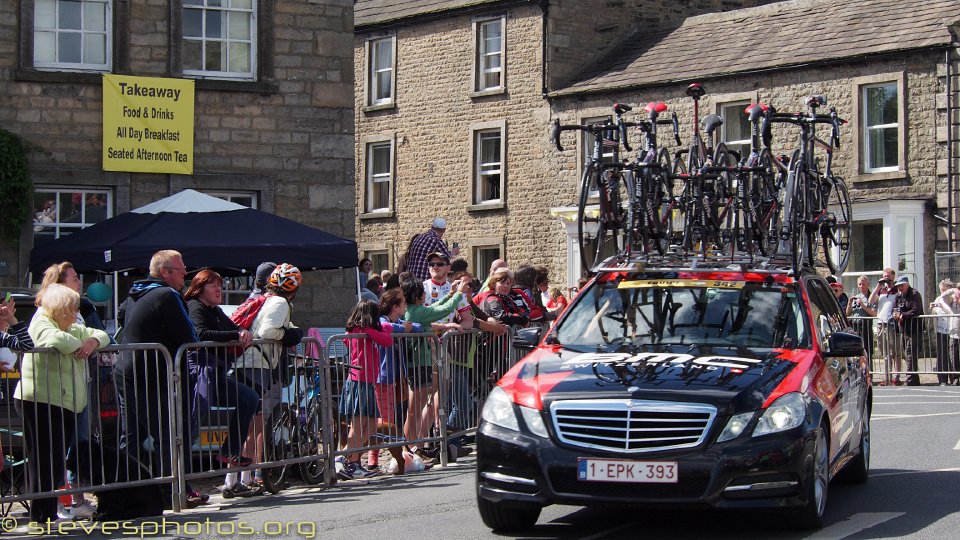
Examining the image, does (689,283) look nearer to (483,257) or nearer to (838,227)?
(838,227)

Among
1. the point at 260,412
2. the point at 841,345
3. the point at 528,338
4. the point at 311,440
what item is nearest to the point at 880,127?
the point at 311,440

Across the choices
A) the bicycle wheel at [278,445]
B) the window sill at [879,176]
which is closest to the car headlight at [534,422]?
the bicycle wheel at [278,445]

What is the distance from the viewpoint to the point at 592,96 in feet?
121

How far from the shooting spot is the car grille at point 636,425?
27.4ft

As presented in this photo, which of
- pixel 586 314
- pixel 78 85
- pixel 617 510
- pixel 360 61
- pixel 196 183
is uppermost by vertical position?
pixel 360 61

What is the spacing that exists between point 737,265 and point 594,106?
2708 cm

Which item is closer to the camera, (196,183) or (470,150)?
(196,183)

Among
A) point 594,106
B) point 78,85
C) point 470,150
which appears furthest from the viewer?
point 470,150

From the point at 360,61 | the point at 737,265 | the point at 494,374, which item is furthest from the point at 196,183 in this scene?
the point at 360,61

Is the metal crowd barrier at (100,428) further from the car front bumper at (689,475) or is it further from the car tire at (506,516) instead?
the car front bumper at (689,475)

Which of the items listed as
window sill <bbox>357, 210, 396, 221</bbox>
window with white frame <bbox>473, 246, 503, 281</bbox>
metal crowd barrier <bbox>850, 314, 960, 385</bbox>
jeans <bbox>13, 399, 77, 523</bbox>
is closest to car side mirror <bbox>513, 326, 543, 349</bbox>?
jeans <bbox>13, 399, 77, 523</bbox>

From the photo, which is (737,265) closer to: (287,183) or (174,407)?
(174,407)

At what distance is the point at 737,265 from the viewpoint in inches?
400

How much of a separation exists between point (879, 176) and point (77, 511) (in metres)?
24.4
